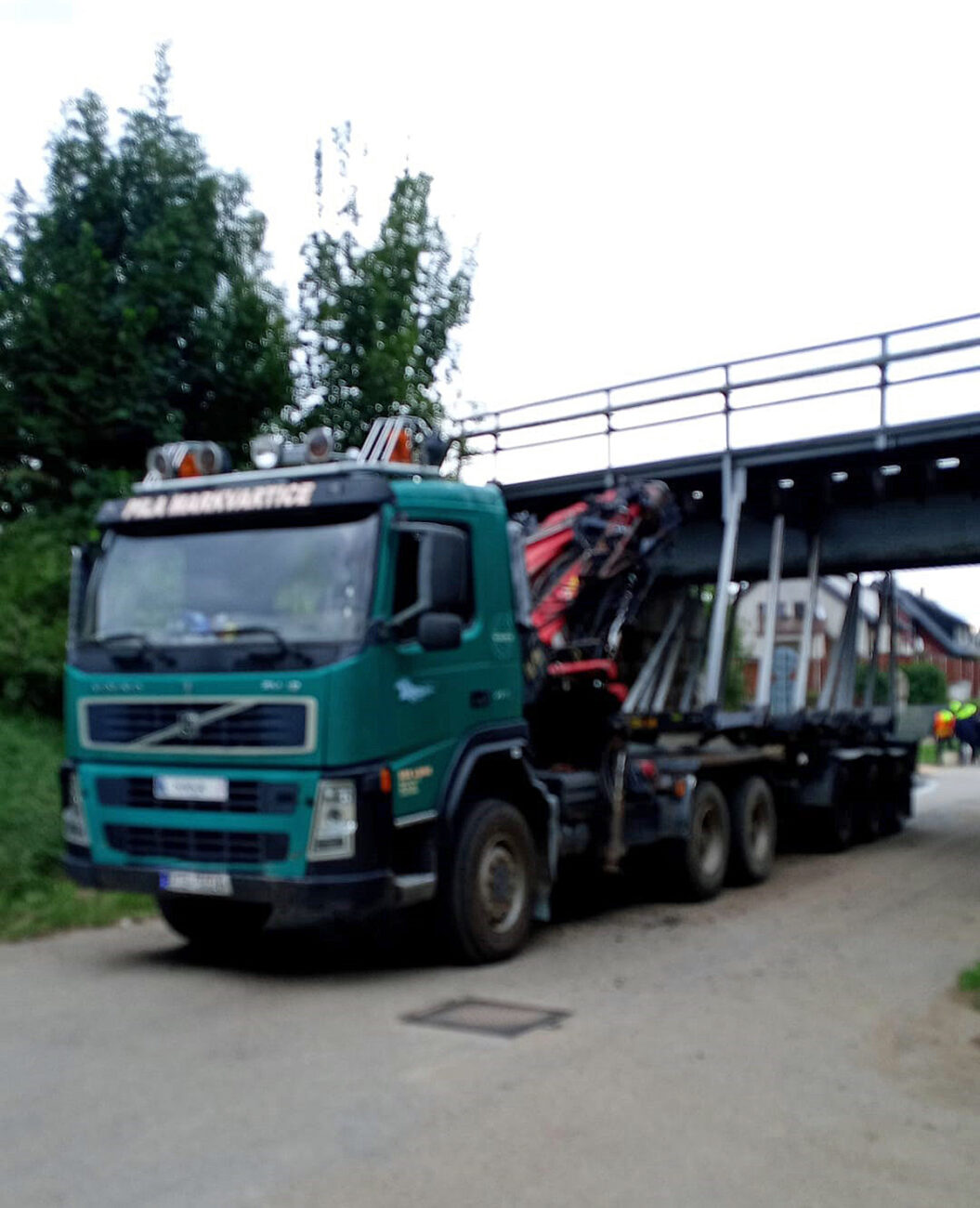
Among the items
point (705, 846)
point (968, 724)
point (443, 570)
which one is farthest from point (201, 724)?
point (968, 724)

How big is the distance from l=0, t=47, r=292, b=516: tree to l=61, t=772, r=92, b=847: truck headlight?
683 centimetres

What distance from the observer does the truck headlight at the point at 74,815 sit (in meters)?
8.05

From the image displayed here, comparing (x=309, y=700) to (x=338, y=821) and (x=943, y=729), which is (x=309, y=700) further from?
(x=943, y=729)

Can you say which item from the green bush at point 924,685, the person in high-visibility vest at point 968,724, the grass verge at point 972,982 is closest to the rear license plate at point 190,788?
the grass verge at point 972,982

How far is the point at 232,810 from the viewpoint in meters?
7.47

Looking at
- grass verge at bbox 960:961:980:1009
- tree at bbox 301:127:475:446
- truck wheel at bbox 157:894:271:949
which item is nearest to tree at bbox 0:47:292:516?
tree at bbox 301:127:475:446

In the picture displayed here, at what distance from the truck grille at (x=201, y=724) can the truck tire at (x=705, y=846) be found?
14.4 ft

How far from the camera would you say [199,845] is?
24.9ft

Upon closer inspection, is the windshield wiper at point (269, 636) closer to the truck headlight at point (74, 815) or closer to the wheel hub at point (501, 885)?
the truck headlight at point (74, 815)

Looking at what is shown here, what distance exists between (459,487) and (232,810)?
2.47 meters

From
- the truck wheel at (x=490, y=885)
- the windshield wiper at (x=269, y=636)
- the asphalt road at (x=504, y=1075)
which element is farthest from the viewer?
the truck wheel at (x=490, y=885)

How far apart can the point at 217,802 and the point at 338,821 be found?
749mm

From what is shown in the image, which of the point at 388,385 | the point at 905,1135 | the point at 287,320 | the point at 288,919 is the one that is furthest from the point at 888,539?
the point at 905,1135

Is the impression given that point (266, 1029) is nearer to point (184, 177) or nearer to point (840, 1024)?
point (840, 1024)
